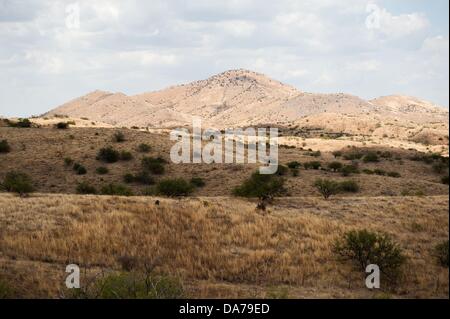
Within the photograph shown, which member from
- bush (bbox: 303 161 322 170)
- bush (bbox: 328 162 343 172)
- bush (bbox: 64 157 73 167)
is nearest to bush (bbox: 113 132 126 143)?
bush (bbox: 64 157 73 167)

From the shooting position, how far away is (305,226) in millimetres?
16969

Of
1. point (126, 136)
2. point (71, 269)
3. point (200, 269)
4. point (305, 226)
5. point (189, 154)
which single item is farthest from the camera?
point (126, 136)

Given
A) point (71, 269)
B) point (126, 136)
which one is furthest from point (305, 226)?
point (126, 136)

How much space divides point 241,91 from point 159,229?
183985mm

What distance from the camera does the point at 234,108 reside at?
569 feet

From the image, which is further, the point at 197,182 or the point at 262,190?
the point at 197,182

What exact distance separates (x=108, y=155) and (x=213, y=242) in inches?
1149

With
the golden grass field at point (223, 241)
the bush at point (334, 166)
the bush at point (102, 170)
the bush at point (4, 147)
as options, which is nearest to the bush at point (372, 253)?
the golden grass field at point (223, 241)

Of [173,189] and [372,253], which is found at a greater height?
[173,189]

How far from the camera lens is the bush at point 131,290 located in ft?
29.6

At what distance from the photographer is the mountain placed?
150 metres

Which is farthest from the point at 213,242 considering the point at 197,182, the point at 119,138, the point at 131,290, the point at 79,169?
the point at 119,138

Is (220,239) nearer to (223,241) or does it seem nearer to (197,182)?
(223,241)

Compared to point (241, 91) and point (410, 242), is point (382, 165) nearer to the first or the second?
point (410, 242)
